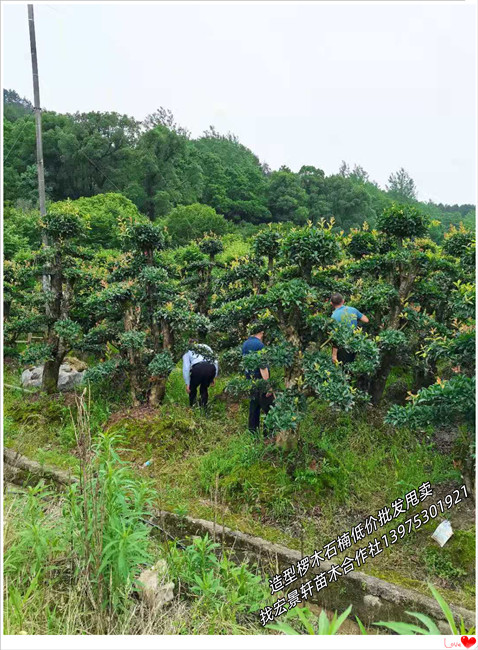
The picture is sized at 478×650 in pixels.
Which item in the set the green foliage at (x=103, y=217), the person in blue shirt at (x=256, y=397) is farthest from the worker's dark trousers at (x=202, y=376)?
the green foliage at (x=103, y=217)

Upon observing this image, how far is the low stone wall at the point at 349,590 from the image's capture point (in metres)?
2.62

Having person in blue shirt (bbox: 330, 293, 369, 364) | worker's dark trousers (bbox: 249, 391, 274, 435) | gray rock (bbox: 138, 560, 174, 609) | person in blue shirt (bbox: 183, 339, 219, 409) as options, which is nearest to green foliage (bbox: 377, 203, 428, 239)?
person in blue shirt (bbox: 330, 293, 369, 364)

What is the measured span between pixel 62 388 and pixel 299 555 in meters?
4.57

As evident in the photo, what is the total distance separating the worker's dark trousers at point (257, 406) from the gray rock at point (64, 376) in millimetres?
2846

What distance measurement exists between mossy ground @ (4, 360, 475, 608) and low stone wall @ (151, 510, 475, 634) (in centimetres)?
10

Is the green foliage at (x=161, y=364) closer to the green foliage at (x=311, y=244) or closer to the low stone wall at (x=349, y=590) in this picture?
the low stone wall at (x=349, y=590)

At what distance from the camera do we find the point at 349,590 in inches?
111

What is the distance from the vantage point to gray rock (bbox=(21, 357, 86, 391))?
254 inches

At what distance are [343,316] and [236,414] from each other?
7.20ft

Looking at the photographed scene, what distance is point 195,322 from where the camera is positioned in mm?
4906

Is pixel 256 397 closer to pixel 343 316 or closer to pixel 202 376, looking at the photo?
pixel 202 376

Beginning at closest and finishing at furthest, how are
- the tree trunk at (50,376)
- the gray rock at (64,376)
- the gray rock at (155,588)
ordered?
the gray rock at (155,588)
the tree trunk at (50,376)
the gray rock at (64,376)

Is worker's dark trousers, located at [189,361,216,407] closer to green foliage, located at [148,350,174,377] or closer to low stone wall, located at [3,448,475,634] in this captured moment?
green foliage, located at [148,350,174,377]

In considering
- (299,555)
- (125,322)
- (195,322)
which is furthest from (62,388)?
(299,555)
